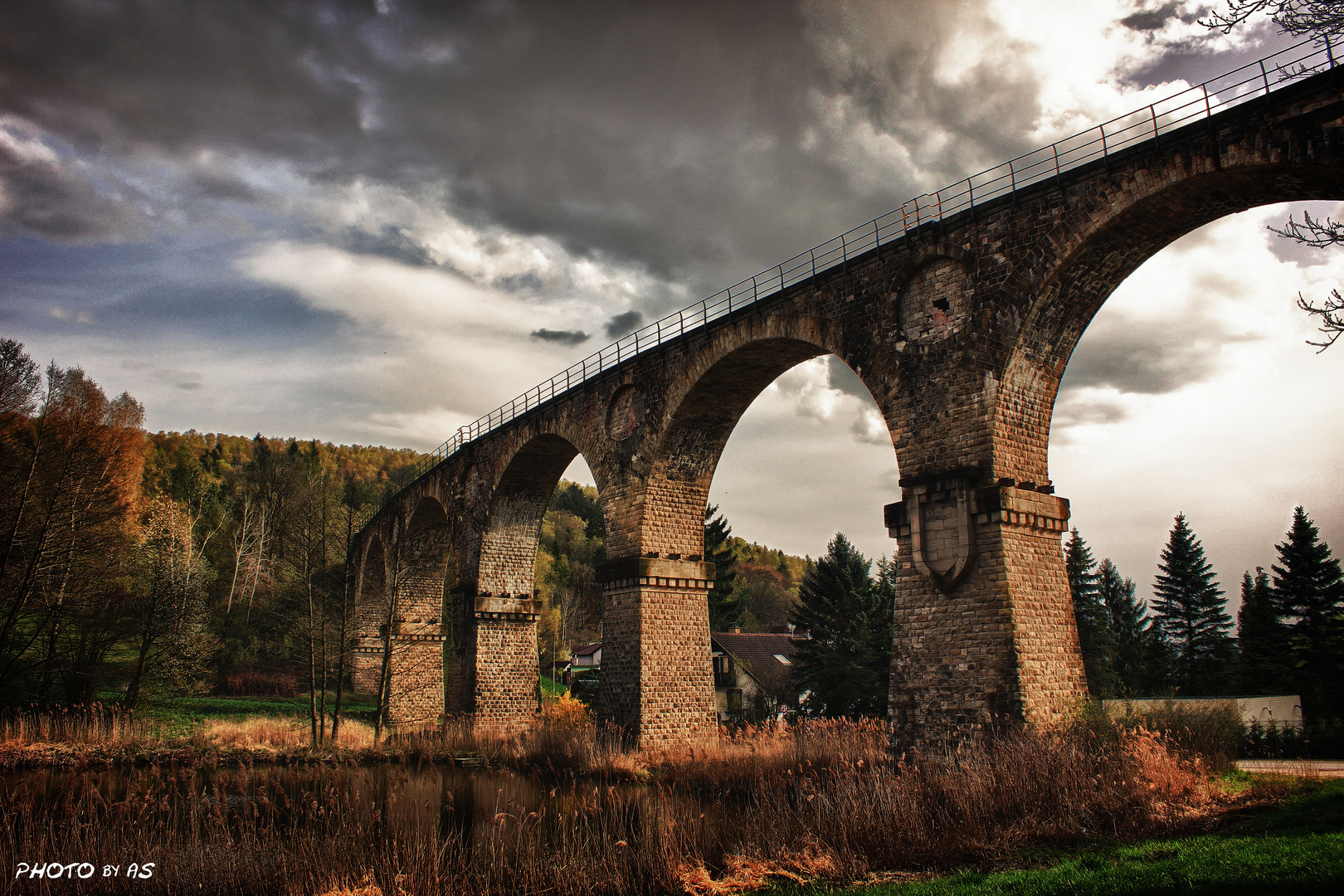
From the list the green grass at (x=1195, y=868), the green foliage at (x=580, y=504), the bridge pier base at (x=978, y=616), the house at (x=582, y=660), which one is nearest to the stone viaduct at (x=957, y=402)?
the bridge pier base at (x=978, y=616)

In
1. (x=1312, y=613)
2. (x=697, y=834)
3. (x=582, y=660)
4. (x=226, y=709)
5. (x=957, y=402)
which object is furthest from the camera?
(x=582, y=660)

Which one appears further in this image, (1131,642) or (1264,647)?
(1131,642)

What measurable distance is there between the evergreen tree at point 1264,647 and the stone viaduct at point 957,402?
643 inches

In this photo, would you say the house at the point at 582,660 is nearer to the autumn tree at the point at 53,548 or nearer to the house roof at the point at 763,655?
the house roof at the point at 763,655

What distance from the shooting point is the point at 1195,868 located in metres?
6.81

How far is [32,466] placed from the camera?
56.5ft

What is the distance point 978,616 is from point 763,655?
28.9 meters

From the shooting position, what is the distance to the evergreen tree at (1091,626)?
29.4 metres

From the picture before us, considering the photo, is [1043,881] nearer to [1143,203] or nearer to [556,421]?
[1143,203]

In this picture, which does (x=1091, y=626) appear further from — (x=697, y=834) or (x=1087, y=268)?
(x=697, y=834)

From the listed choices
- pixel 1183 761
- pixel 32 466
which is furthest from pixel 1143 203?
pixel 32 466

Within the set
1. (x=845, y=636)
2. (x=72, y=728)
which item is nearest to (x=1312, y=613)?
(x=845, y=636)

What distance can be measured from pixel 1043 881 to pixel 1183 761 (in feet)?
14.5

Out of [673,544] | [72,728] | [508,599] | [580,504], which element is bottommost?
[72,728]
